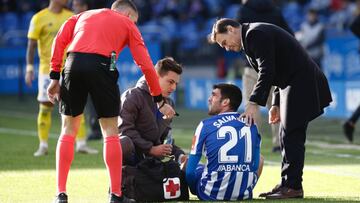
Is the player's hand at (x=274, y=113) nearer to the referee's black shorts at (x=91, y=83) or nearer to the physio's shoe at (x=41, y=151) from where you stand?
the referee's black shorts at (x=91, y=83)

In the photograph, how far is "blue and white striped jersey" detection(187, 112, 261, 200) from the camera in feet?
28.9

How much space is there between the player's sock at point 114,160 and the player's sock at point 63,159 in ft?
1.15

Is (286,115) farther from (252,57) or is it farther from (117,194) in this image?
(117,194)

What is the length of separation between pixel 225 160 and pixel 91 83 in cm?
136

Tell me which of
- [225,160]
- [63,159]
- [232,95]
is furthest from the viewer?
[232,95]

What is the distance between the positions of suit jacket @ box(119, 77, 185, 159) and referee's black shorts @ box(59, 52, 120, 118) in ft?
2.60

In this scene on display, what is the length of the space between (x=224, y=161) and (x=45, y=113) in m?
5.47

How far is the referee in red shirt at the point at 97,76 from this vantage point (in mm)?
A: 8367

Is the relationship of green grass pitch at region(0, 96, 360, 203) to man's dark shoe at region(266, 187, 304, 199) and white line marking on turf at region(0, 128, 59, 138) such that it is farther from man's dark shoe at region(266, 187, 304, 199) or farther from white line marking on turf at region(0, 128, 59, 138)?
man's dark shoe at region(266, 187, 304, 199)

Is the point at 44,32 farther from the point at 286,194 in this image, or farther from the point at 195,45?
the point at 195,45

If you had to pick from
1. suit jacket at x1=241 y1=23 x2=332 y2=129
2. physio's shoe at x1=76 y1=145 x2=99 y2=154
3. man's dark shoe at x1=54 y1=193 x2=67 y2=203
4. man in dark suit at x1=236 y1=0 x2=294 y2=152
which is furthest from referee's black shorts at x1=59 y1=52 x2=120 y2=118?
physio's shoe at x1=76 y1=145 x2=99 y2=154

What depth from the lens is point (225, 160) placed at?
8781 mm

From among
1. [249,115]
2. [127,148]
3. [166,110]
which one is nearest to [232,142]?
[249,115]

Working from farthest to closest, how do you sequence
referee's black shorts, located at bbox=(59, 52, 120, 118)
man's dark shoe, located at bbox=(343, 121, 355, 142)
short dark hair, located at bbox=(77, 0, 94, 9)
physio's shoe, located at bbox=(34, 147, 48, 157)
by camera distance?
man's dark shoe, located at bbox=(343, 121, 355, 142) < short dark hair, located at bbox=(77, 0, 94, 9) < physio's shoe, located at bbox=(34, 147, 48, 157) < referee's black shorts, located at bbox=(59, 52, 120, 118)
